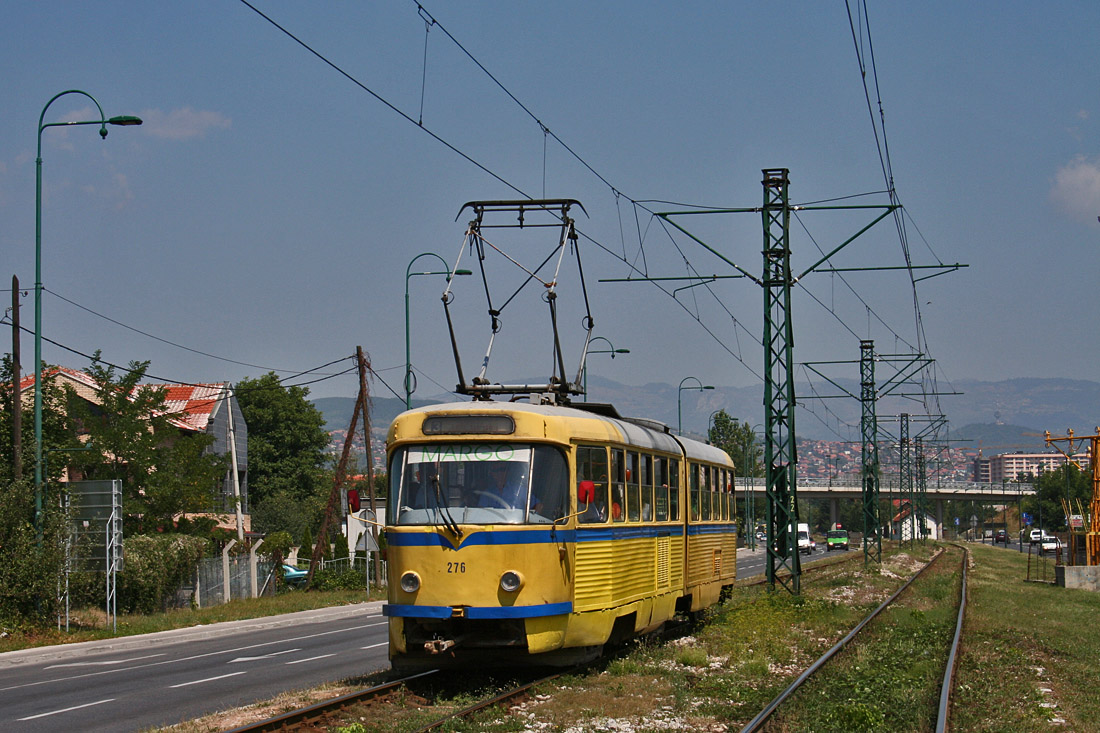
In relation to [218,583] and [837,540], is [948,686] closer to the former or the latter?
[218,583]

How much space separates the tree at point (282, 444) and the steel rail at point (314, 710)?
2913 inches

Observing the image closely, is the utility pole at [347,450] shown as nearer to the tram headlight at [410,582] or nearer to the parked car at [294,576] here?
the parked car at [294,576]

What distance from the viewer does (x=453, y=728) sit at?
10930 mm

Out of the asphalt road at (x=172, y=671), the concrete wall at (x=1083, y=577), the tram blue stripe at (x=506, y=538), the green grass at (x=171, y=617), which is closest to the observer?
the tram blue stripe at (x=506, y=538)

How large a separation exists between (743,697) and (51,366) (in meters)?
24.1

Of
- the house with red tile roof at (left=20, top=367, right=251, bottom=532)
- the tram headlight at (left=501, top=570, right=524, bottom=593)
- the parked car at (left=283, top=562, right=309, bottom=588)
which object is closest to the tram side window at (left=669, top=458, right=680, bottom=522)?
the tram headlight at (left=501, top=570, right=524, bottom=593)

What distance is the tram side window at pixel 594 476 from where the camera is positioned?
46.6ft

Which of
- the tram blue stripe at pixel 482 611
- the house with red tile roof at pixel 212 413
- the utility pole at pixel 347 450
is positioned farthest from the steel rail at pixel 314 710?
the house with red tile roof at pixel 212 413

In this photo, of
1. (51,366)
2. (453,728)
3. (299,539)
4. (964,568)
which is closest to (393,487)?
(453,728)

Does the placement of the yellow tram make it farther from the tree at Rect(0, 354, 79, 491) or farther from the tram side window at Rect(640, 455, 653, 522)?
the tree at Rect(0, 354, 79, 491)

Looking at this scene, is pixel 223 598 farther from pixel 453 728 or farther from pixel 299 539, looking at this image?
pixel 299 539

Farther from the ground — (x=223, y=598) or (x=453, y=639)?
(x=453, y=639)

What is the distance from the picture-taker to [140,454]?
37469 mm

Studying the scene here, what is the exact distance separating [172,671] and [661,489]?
7.65 metres
